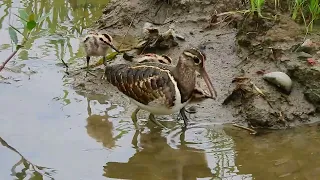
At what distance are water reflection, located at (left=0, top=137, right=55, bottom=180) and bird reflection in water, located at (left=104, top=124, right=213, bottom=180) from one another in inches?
17.6

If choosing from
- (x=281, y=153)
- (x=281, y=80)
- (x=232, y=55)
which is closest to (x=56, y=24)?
(x=232, y=55)

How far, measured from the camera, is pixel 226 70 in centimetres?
706

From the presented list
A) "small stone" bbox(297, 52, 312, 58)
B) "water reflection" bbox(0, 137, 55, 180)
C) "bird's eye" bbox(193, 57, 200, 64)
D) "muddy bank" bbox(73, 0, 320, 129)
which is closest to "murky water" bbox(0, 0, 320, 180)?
"water reflection" bbox(0, 137, 55, 180)

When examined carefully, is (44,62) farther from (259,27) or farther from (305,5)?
(305,5)

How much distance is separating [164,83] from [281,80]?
3.74 feet

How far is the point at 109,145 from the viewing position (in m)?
5.91

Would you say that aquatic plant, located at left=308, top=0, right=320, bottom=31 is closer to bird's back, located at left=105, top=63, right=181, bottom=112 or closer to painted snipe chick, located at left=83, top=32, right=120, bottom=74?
bird's back, located at left=105, top=63, right=181, bottom=112

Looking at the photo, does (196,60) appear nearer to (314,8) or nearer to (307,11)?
(314,8)

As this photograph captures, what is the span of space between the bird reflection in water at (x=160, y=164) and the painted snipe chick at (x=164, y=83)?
0.31m

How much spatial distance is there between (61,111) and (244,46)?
1.97m

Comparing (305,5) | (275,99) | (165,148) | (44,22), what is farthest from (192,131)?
(44,22)

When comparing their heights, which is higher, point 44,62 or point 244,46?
point 244,46

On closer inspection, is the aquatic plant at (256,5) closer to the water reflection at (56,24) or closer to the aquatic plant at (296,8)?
the aquatic plant at (296,8)

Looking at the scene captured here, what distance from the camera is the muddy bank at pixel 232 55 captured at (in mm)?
6316
